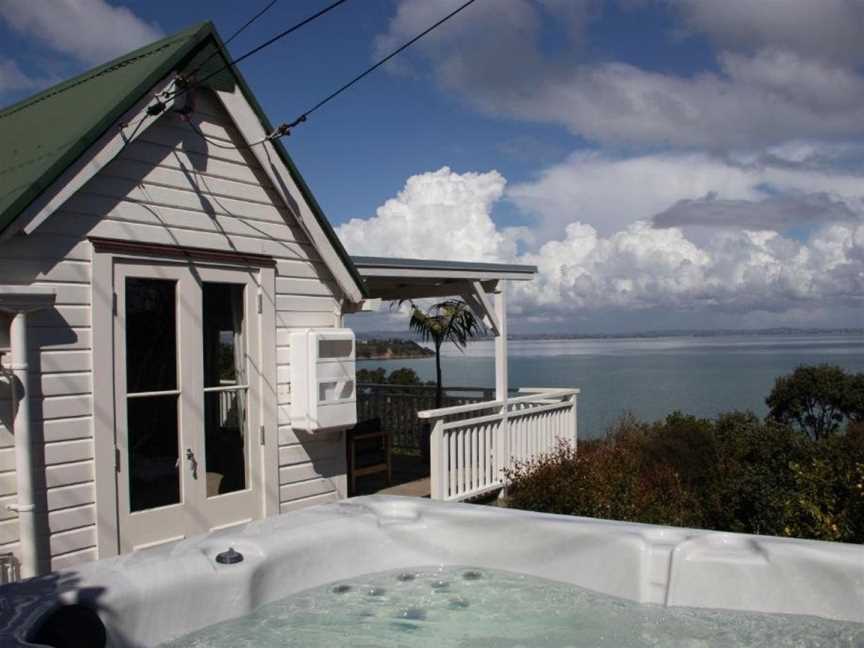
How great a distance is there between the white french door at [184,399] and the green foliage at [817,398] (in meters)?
13.4

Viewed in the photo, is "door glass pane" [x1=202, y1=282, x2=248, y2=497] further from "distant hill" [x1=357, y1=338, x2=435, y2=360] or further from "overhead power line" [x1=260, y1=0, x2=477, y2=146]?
"distant hill" [x1=357, y1=338, x2=435, y2=360]

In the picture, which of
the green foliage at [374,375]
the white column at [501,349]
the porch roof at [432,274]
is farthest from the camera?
the green foliage at [374,375]

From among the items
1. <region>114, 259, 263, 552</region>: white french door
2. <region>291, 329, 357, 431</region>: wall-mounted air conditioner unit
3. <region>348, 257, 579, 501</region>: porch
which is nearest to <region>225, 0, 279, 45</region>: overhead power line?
<region>114, 259, 263, 552</region>: white french door

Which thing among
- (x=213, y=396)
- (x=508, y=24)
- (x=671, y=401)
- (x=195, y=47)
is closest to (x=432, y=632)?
(x=213, y=396)

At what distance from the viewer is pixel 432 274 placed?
27.2ft

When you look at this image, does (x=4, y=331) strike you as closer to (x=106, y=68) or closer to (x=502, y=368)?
(x=106, y=68)

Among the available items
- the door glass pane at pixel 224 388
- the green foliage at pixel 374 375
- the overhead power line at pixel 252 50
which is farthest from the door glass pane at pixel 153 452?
the green foliage at pixel 374 375

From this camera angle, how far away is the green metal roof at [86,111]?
15.8ft

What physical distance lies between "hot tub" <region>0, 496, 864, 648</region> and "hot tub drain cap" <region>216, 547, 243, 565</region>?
2 cm

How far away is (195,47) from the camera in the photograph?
5.68 metres

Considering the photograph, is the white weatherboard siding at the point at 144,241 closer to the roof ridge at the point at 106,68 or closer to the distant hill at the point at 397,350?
the roof ridge at the point at 106,68

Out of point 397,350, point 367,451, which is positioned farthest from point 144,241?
point 397,350

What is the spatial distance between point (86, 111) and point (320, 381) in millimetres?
2692

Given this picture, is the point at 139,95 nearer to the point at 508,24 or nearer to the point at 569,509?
the point at 508,24
